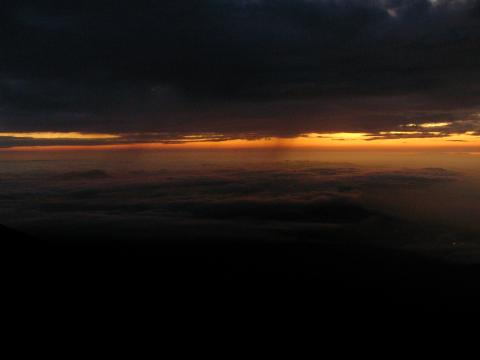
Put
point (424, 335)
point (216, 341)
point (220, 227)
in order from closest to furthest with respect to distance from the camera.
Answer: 1. point (216, 341)
2. point (424, 335)
3. point (220, 227)

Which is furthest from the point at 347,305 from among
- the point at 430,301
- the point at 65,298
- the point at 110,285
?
the point at 65,298

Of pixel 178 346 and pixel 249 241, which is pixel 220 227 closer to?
pixel 249 241

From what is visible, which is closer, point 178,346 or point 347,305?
point 178,346

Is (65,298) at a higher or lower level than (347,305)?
higher

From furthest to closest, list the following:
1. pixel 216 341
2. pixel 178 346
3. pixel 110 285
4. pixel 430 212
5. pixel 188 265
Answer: pixel 430 212 < pixel 188 265 < pixel 110 285 < pixel 216 341 < pixel 178 346

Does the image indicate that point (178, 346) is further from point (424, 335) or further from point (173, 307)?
point (424, 335)

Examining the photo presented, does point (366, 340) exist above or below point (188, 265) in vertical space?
above

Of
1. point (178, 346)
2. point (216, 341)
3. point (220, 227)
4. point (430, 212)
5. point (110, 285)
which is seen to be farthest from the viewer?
point (430, 212)

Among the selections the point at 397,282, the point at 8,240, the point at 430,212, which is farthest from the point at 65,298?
the point at 430,212

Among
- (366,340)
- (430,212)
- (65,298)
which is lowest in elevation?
(430,212)
